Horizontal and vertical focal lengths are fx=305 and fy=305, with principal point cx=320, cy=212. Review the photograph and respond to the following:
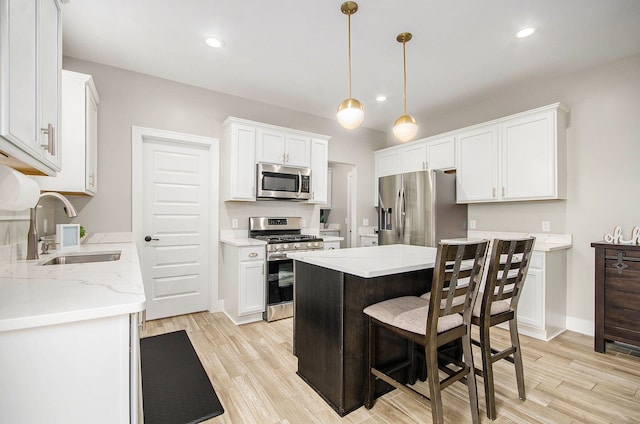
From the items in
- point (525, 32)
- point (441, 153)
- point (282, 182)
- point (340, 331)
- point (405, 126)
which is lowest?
point (340, 331)

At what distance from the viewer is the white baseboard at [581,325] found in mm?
3104

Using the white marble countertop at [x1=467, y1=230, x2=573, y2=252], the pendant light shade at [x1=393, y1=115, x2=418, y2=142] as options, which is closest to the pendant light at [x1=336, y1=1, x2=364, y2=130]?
the pendant light shade at [x1=393, y1=115, x2=418, y2=142]

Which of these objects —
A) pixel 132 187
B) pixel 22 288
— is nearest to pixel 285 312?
pixel 132 187

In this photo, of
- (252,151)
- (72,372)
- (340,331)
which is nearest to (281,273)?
(252,151)

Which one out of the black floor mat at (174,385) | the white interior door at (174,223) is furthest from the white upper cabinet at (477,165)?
the black floor mat at (174,385)

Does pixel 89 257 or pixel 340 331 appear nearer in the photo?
pixel 340 331

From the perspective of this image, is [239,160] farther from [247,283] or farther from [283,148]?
[247,283]

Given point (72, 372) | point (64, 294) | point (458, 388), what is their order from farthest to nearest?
point (458, 388) < point (64, 294) < point (72, 372)

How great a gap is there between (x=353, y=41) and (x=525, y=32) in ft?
4.61

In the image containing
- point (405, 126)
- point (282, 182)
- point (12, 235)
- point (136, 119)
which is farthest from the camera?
point (282, 182)

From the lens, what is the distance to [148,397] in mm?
2020

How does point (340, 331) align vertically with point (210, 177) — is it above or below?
below

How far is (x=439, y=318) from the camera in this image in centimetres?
163

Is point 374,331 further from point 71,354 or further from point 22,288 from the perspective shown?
point 22,288
